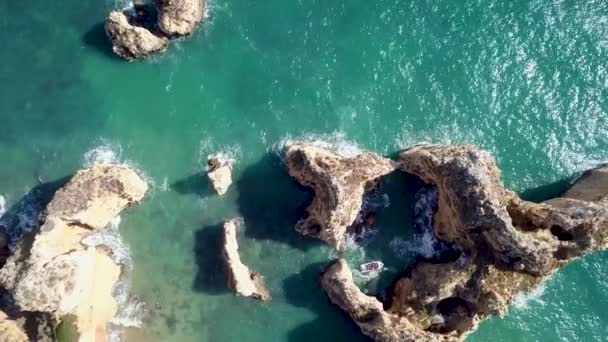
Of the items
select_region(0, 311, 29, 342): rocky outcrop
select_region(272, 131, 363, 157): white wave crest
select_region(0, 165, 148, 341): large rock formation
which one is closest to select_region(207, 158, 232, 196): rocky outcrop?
select_region(272, 131, 363, 157): white wave crest

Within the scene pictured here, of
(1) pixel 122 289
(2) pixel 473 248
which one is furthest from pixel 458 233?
(1) pixel 122 289

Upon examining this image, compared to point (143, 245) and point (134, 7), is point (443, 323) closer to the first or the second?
point (143, 245)

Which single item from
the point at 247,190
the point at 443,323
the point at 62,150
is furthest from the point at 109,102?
the point at 443,323

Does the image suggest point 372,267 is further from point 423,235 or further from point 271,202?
point 271,202

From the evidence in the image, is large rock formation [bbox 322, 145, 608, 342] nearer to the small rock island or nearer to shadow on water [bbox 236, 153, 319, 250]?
the small rock island

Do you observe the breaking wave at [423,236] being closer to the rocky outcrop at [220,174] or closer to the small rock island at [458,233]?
the small rock island at [458,233]

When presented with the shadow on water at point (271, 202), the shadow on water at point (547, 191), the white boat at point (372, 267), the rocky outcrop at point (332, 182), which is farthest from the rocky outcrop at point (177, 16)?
the shadow on water at point (547, 191)

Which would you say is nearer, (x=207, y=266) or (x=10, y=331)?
(x=10, y=331)
